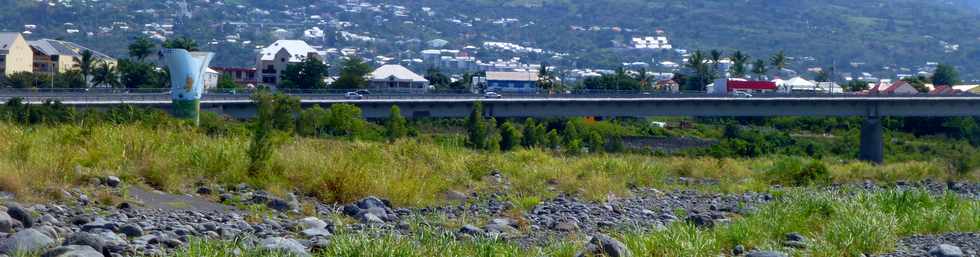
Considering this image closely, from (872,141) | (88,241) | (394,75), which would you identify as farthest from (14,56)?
(88,241)

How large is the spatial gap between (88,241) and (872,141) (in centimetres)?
5251

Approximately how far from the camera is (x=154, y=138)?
15344mm

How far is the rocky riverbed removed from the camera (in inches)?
351

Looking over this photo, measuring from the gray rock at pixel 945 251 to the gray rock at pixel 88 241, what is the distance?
6.47 metres

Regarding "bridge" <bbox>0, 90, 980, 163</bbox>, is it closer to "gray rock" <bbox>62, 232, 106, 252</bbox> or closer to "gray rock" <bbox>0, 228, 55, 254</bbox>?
"gray rock" <bbox>62, 232, 106, 252</bbox>

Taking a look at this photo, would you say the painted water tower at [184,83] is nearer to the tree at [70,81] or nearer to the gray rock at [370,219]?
the gray rock at [370,219]

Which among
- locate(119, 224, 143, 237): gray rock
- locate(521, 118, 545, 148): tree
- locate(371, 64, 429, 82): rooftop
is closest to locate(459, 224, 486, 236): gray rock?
locate(119, 224, 143, 237): gray rock

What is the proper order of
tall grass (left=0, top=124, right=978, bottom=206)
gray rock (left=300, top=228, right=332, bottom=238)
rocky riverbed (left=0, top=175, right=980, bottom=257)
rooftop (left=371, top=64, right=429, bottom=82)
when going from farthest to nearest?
rooftop (left=371, top=64, right=429, bottom=82) < tall grass (left=0, top=124, right=978, bottom=206) < gray rock (left=300, top=228, right=332, bottom=238) < rocky riverbed (left=0, top=175, right=980, bottom=257)

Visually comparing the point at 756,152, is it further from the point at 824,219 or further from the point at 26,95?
the point at 824,219

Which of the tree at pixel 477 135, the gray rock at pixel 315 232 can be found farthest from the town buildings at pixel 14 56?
the gray rock at pixel 315 232

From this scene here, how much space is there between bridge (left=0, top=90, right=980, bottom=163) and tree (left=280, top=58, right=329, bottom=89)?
18.5 metres

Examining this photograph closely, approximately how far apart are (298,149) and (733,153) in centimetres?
3257

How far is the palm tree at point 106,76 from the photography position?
72.4 meters

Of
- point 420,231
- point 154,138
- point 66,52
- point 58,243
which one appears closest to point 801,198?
point 420,231
